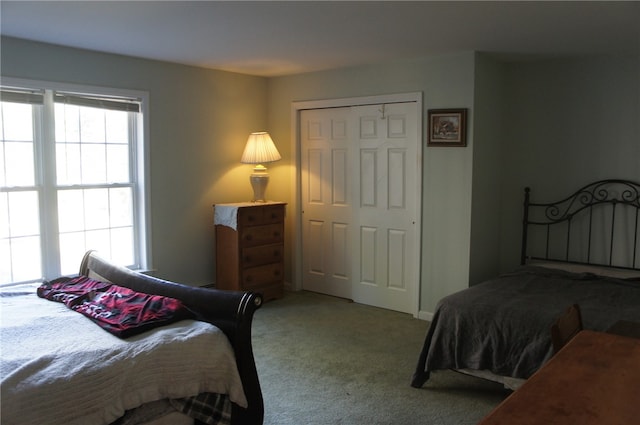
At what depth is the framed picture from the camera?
14.1 ft

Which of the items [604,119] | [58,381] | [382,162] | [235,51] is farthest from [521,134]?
[58,381]

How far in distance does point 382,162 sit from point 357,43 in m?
1.29

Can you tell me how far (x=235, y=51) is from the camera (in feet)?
14.0

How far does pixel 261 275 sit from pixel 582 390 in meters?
3.78

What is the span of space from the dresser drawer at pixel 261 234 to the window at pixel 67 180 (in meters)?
0.89

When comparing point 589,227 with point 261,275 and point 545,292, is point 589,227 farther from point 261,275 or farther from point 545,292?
point 261,275

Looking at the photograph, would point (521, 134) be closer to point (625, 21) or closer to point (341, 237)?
point (625, 21)

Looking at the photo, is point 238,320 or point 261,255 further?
point 261,255

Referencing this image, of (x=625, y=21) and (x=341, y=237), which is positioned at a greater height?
(x=625, y=21)

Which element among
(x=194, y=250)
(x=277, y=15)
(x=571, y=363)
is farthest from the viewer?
(x=194, y=250)

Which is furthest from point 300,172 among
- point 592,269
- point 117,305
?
point 117,305

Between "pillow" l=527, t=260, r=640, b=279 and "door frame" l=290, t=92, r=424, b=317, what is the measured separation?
107 cm

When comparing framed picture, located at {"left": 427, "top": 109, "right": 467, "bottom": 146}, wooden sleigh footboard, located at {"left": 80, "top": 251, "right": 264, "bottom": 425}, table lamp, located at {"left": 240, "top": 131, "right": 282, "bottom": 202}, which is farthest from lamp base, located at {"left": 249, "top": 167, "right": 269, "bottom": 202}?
wooden sleigh footboard, located at {"left": 80, "top": 251, "right": 264, "bottom": 425}

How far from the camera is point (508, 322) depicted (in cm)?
310
